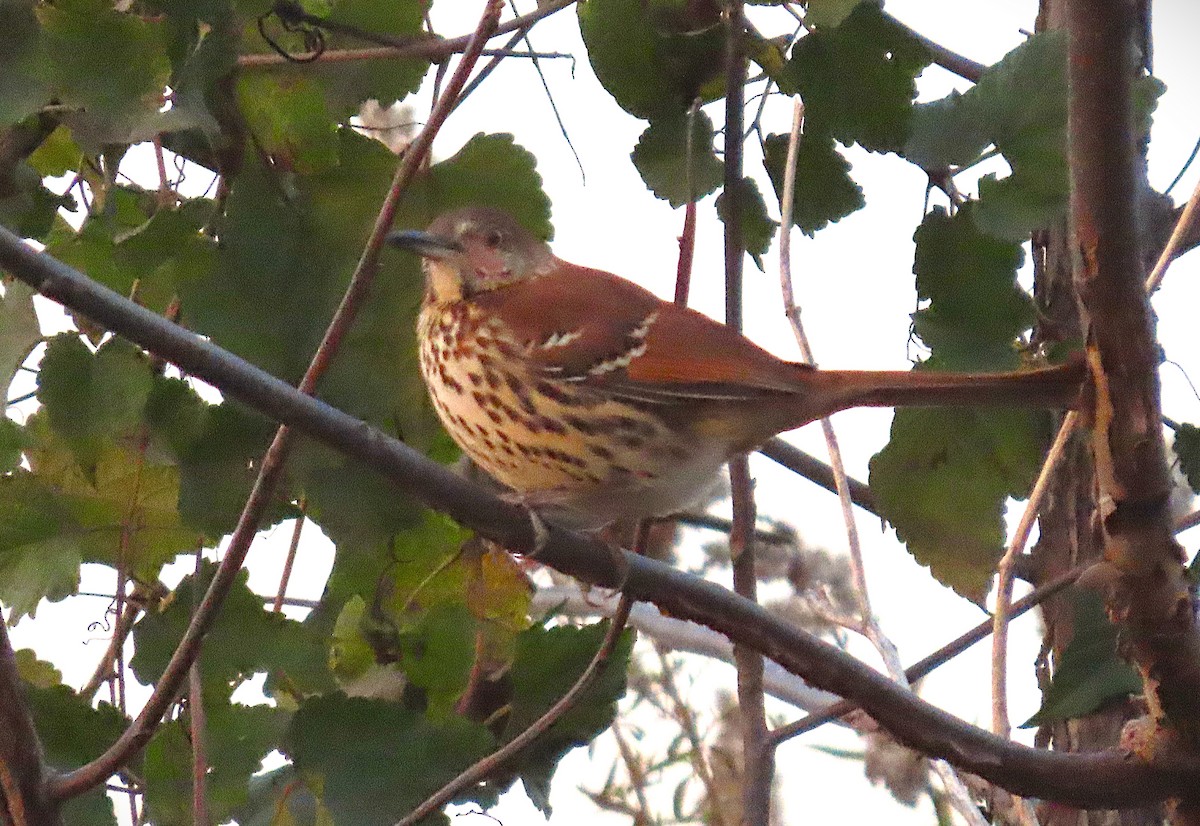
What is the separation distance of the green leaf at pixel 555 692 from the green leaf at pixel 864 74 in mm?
786

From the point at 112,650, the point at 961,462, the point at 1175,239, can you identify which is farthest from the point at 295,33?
the point at 1175,239

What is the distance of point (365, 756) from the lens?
2066mm

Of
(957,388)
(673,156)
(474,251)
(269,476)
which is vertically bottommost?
(269,476)

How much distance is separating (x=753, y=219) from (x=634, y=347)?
50 centimetres

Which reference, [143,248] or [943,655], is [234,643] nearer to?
[143,248]

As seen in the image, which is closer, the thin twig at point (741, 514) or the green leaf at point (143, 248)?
the green leaf at point (143, 248)

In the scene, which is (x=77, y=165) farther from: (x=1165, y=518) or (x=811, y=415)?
(x=1165, y=518)

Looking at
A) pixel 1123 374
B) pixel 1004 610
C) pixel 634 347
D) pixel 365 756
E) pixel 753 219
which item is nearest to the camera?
pixel 1123 374

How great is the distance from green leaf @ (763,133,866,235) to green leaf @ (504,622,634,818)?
671 mm

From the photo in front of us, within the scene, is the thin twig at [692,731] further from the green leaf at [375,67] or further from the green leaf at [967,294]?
the green leaf at [375,67]

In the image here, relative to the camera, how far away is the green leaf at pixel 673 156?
7.63 feet

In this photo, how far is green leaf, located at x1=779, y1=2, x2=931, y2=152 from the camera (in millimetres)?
2076

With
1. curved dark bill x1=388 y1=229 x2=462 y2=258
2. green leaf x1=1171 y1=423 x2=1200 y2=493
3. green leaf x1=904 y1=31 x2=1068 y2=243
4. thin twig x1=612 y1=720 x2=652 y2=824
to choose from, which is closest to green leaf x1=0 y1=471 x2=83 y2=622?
curved dark bill x1=388 y1=229 x2=462 y2=258

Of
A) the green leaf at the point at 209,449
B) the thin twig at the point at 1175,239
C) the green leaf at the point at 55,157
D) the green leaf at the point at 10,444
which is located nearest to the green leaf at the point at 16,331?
the green leaf at the point at 10,444
